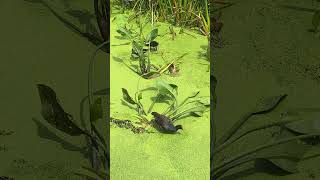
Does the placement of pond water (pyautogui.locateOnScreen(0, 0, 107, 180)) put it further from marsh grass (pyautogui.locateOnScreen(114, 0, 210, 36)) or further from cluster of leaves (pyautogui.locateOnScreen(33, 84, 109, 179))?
marsh grass (pyautogui.locateOnScreen(114, 0, 210, 36))

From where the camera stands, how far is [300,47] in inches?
41.4

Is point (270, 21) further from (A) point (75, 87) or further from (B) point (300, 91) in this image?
(A) point (75, 87)

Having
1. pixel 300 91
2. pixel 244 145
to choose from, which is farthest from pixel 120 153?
pixel 300 91

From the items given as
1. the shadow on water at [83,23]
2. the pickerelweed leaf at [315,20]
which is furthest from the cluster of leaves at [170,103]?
the pickerelweed leaf at [315,20]

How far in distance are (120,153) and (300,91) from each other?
346mm

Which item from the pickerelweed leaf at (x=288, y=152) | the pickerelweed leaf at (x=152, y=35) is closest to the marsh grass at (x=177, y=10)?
the pickerelweed leaf at (x=152, y=35)

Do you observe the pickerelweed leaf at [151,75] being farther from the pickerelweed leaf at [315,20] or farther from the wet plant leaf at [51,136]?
the pickerelweed leaf at [315,20]

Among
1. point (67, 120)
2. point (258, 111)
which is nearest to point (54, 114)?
point (67, 120)

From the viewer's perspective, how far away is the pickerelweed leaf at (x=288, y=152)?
3.34ft

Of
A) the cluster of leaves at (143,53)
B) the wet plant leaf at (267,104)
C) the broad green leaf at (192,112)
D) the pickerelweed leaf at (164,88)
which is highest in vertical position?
the cluster of leaves at (143,53)

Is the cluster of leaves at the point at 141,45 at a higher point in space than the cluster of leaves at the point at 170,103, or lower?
higher

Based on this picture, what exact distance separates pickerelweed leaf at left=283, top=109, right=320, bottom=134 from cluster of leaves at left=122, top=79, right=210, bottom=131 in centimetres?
16

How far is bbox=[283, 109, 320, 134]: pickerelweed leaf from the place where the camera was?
40.3 inches

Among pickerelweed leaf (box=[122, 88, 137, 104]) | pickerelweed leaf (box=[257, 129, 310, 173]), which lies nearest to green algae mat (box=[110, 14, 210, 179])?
pickerelweed leaf (box=[122, 88, 137, 104])
